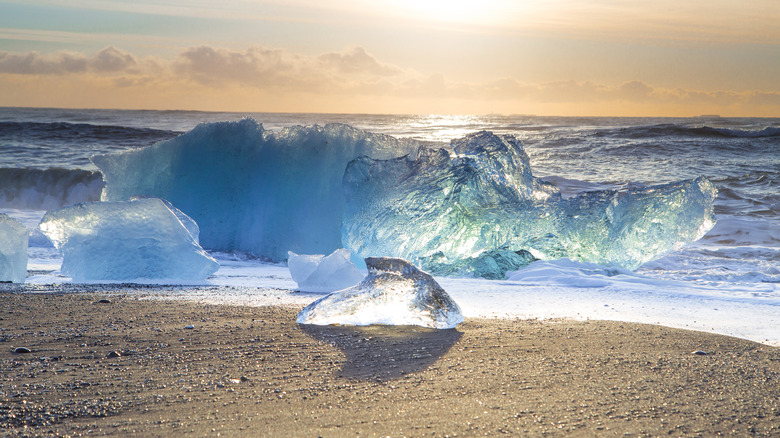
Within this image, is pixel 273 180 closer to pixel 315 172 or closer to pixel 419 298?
pixel 315 172

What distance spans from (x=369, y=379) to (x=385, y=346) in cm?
40

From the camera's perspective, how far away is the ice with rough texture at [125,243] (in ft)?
14.0

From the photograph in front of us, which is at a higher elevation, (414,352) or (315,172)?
(315,172)

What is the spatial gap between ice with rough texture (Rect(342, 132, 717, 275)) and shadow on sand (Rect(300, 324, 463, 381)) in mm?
2078

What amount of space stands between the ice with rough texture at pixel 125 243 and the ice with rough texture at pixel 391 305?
180 centimetres

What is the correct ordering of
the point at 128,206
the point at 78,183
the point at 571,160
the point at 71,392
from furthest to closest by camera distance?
the point at 571,160
the point at 78,183
the point at 128,206
the point at 71,392

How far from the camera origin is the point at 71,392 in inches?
77.2

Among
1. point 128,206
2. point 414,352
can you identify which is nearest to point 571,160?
point 128,206

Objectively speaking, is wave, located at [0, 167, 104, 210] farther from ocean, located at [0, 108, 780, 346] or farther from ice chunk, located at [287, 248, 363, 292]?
ice chunk, located at [287, 248, 363, 292]

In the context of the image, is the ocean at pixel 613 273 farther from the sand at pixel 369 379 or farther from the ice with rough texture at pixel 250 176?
the sand at pixel 369 379

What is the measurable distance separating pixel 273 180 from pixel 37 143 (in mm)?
14266

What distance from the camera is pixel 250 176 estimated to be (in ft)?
19.7

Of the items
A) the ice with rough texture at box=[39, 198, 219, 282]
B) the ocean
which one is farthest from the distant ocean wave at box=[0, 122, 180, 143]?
the ice with rough texture at box=[39, 198, 219, 282]

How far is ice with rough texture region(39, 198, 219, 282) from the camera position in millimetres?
4270
